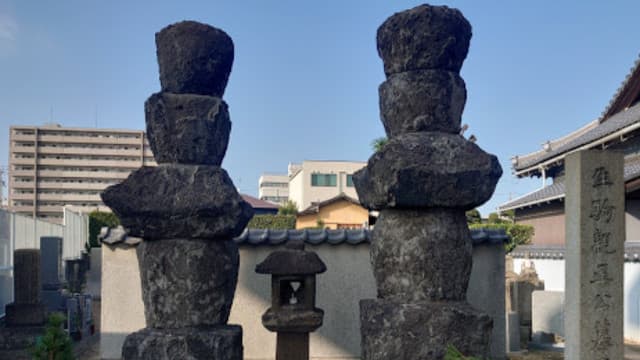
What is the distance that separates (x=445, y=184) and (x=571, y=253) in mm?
1643

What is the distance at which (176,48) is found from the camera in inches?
198

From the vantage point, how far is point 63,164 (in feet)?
270

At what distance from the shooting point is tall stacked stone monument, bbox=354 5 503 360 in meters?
4.46

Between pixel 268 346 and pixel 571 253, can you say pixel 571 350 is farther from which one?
pixel 268 346

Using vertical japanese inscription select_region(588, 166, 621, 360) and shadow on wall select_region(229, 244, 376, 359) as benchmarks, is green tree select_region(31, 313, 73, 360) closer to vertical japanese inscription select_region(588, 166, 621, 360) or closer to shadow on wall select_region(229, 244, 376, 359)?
shadow on wall select_region(229, 244, 376, 359)

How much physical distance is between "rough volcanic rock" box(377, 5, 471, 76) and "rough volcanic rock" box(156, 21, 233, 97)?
1690 millimetres

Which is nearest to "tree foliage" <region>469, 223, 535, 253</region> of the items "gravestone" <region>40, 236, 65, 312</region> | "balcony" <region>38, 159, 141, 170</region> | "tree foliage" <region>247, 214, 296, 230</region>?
"gravestone" <region>40, 236, 65, 312</region>

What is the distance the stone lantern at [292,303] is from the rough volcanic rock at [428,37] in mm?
2866

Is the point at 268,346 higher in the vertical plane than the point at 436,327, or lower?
lower

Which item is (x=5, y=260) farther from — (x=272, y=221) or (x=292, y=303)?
(x=272, y=221)

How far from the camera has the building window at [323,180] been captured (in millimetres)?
59375

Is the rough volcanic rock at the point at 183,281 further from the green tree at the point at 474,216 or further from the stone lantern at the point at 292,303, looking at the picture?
the green tree at the point at 474,216

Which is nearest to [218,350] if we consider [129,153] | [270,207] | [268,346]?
[268,346]

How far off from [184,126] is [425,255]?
2568 mm
